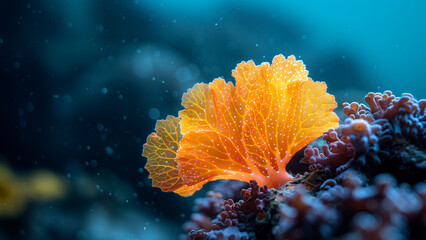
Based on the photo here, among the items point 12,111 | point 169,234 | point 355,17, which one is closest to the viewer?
point 12,111

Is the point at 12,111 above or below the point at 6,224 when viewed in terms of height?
above

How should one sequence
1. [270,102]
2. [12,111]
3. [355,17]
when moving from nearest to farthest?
[270,102] → [12,111] → [355,17]

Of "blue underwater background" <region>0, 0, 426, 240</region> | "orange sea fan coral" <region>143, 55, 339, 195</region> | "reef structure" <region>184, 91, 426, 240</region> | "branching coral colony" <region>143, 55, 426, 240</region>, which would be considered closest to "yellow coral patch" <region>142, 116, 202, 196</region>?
"branching coral colony" <region>143, 55, 426, 240</region>

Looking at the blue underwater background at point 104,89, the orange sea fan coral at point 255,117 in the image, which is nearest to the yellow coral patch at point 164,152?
the orange sea fan coral at point 255,117

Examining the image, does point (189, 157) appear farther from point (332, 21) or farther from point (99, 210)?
point (332, 21)

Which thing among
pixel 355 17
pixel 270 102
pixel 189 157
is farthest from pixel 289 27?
pixel 189 157

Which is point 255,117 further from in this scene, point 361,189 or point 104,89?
point 104,89

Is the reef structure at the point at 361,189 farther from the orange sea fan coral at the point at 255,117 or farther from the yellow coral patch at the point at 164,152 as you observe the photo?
the yellow coral patch at the point at 164,152
